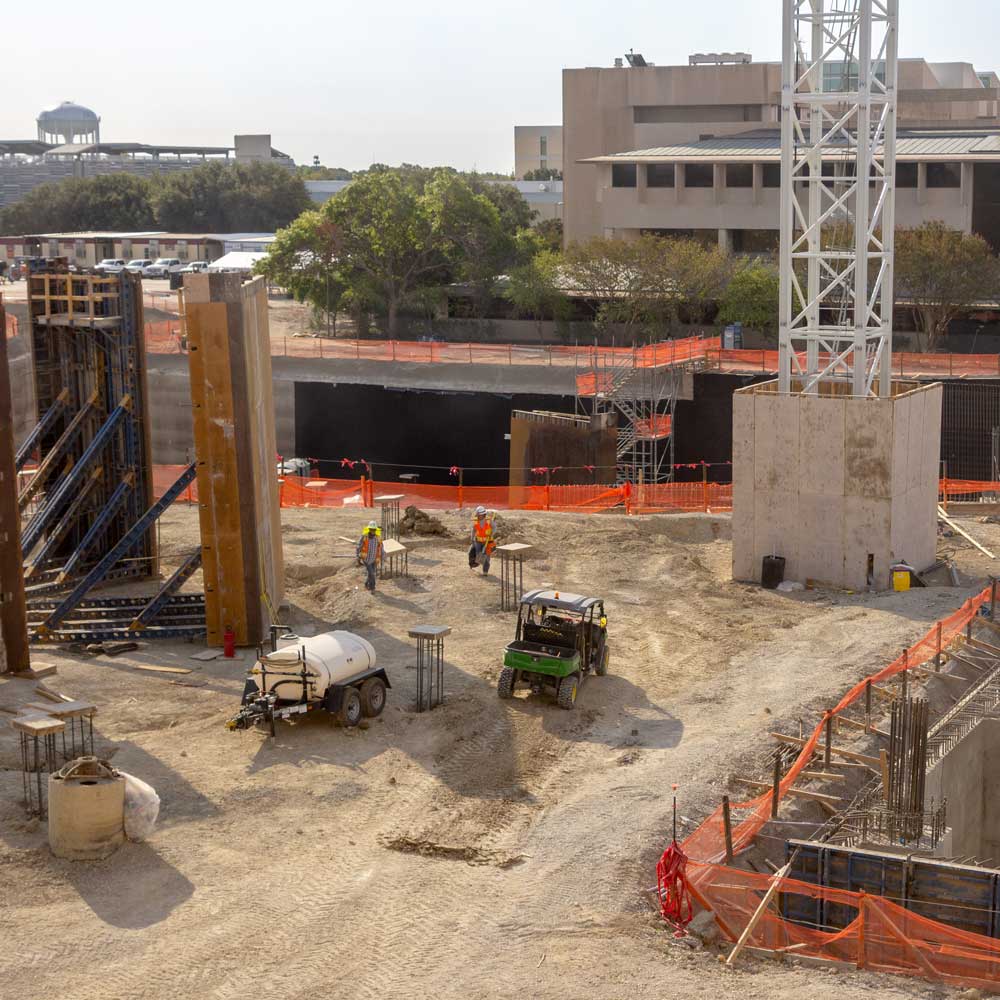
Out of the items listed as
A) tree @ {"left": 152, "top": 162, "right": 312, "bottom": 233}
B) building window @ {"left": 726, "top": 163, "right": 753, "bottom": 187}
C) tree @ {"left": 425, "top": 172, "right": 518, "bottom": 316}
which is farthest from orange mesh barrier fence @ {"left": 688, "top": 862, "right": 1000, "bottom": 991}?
tree @ {"left": 152, "top": 162, "right": 312, "bottom": 233}

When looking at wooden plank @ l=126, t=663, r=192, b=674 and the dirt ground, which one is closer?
the dirt ground

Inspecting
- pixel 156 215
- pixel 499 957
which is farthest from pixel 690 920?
pixel 156 215

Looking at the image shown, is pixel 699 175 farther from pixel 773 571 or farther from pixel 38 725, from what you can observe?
pixel 38 725

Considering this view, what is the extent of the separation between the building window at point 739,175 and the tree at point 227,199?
2641 inches

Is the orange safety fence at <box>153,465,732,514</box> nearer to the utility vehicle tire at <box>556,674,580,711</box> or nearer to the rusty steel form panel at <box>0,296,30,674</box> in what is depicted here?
the rusty steel form panel at <box>0,296,30,674</box>

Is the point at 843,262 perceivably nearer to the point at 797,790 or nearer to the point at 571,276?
the point at 571,276

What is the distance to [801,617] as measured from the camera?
90.9 ft

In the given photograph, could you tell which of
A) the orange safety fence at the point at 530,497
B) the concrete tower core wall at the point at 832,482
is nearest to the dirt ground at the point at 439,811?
the concrete tower core wall at the point at 832,482

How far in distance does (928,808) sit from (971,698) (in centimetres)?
382

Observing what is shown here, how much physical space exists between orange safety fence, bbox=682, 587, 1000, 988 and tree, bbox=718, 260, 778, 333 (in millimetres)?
46092

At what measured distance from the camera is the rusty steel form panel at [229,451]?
82.7 feet

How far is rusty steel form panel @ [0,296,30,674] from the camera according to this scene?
23375 millimetres

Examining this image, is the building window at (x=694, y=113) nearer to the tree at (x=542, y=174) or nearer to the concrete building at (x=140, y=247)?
the concrete building at (x=140, y=247)

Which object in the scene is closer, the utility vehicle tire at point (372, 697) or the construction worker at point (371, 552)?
the utility vehicle tire at point (372, 697)
